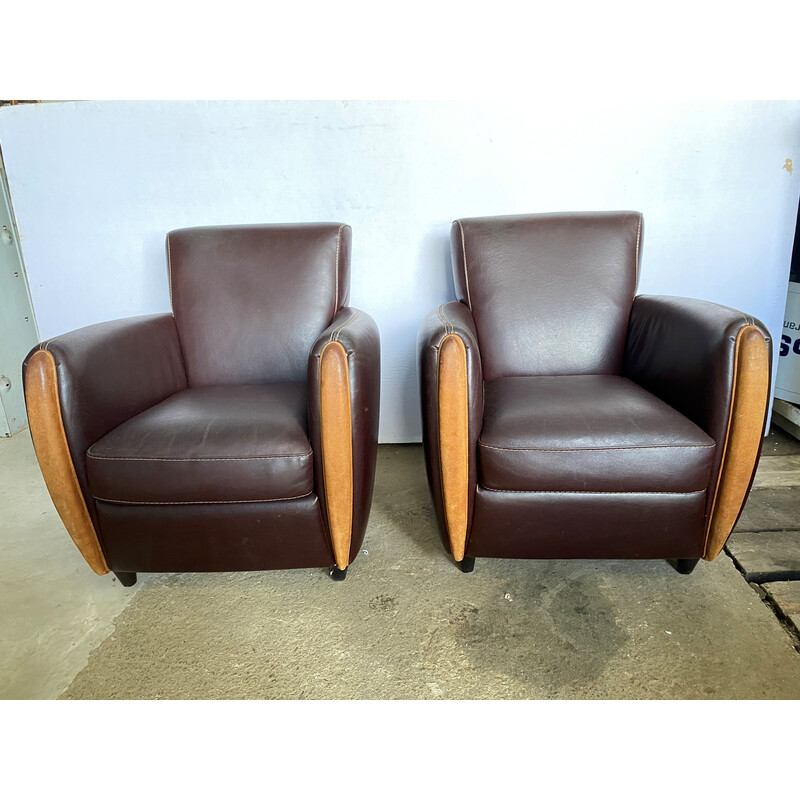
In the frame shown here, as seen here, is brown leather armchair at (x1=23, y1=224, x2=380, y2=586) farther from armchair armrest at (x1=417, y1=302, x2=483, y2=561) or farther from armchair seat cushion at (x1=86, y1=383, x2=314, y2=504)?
armchair armrest at (x1=417, y1=302, x2=483, y2=561)

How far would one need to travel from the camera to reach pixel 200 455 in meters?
1.21

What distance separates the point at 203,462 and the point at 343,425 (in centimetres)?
33

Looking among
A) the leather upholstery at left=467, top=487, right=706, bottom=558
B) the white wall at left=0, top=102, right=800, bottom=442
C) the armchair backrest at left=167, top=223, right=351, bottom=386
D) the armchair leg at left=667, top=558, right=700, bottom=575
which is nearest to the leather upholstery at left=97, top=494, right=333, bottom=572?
the leather upholstery at left=467, top=487, right=706, bottom=558

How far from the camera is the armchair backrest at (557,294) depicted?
1.66 m

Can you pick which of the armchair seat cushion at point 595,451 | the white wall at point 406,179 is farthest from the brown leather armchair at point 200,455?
the white wall at point 406,179

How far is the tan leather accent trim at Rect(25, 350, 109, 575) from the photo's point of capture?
46.8 inches

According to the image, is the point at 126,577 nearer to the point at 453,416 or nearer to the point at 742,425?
the point at 453,416

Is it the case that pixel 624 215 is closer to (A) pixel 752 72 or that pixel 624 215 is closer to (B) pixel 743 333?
(B) pixel 743 333

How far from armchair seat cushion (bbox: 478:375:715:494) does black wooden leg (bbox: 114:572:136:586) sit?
0.95 m

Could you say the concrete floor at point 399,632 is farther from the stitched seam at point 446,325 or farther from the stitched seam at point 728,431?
the stitched seam at point 446,325

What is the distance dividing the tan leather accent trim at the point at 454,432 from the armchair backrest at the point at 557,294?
1.69 feet

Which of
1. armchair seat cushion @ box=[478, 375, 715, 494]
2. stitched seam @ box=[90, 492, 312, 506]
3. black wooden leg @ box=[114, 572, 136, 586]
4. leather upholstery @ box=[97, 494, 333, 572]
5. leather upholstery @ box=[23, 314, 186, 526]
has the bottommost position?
black wooden leg @ box=[114, 572, 136, 586]

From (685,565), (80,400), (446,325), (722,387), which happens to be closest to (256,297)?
(80,400)

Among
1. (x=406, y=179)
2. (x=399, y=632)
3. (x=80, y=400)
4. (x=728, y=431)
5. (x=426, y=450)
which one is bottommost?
(x=399, y=632)
